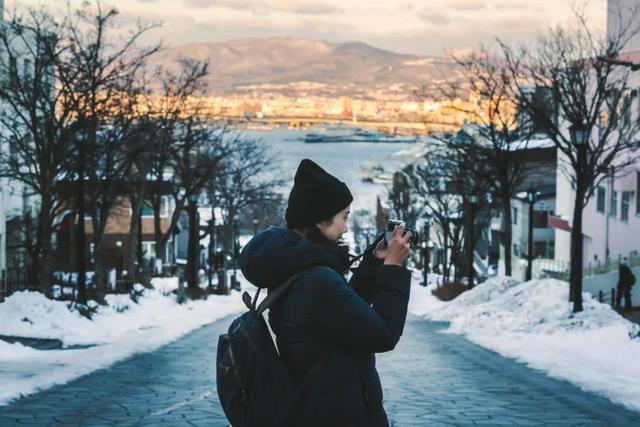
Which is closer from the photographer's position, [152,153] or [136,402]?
[136,402]

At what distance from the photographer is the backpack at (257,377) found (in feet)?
14.2

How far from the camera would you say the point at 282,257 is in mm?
4426

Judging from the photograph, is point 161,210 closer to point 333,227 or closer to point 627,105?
point 627,105

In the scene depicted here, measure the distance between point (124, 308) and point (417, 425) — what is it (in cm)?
1979

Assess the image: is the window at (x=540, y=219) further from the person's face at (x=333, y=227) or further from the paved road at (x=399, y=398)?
the person's face at (x=333, y=227)

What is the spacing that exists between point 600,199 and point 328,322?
45.4m

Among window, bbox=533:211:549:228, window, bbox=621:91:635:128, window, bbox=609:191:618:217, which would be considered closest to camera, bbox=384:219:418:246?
window, bbox=621:91:635:128

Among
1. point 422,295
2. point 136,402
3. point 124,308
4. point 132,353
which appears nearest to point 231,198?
point 422,295

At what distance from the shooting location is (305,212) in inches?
179

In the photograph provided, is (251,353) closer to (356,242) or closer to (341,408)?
(341,408)

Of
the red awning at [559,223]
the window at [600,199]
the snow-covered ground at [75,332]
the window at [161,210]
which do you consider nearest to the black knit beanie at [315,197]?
the snow-covered ground at [75,332]

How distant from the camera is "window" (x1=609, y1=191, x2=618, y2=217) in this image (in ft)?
147

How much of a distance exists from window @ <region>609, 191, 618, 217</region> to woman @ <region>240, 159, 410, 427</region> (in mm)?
41884

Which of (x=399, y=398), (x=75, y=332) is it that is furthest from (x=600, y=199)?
(x=399, y=398)
